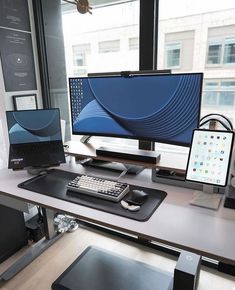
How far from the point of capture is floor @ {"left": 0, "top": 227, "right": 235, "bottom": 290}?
1.67m

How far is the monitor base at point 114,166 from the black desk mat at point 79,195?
0.18 m

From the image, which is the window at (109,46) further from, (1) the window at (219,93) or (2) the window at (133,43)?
(1) the window at (219,93)

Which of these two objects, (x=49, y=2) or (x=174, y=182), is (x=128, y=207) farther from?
(x=49, y=2)

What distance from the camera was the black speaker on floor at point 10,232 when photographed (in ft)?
6.15

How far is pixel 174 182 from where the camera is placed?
1375mm

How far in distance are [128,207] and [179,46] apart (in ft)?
4.05

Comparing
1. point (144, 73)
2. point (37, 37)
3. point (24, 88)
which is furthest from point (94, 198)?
point (37, 37)

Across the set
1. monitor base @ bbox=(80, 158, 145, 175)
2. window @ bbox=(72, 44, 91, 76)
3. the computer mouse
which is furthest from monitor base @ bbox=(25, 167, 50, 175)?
window @ bbox=(72, 44, 91, 76)

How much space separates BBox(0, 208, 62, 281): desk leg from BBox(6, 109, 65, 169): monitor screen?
0.59 m

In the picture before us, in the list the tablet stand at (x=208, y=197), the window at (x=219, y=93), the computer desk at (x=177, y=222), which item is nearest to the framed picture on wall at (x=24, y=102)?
the computer desk at (x=177, y=222)

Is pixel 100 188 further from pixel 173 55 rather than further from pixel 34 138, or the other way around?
pixel 173 55

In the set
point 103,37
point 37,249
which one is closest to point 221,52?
point 103,37

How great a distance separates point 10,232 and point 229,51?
210 centimetres

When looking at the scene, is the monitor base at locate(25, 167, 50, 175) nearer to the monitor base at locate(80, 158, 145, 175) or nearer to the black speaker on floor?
the monitor base at locate(80, 158, 145, 175)
